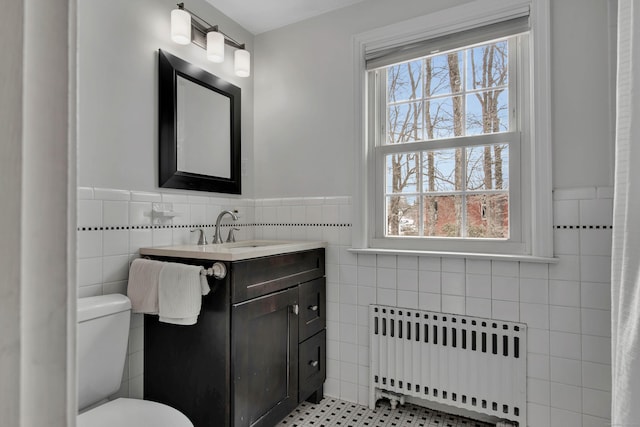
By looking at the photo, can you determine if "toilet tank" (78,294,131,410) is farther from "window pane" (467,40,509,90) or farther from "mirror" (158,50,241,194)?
"window pane" (467,40,509,90)

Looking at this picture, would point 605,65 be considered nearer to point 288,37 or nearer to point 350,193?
point 350,193

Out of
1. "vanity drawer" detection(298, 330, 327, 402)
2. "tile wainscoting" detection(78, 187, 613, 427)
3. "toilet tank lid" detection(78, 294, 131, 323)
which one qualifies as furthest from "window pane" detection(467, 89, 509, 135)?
"toilet tank lid" detection(78, 294, 131, 323)

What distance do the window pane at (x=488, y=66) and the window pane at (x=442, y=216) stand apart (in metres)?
0.64

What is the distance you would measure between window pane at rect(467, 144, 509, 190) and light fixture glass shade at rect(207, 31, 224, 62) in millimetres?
1520

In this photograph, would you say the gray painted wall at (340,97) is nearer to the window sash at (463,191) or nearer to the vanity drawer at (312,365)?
the window sash at (463,191)

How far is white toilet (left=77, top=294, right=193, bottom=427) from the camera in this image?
1209 millimetres

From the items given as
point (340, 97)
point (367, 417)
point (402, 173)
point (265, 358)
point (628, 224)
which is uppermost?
point (340, 97)

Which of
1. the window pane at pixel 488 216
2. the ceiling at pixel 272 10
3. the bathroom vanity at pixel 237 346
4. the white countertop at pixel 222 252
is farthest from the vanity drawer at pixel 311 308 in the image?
the ceiling at pixel 272 10

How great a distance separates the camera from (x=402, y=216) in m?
2.12

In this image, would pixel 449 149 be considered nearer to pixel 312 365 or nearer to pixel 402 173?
pixel 402 173

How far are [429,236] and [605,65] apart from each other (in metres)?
1.13

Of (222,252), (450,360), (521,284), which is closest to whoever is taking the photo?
(222,252)

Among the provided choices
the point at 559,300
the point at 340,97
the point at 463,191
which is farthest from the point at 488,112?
the point at 559,300

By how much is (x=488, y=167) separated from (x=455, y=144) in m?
0.22
